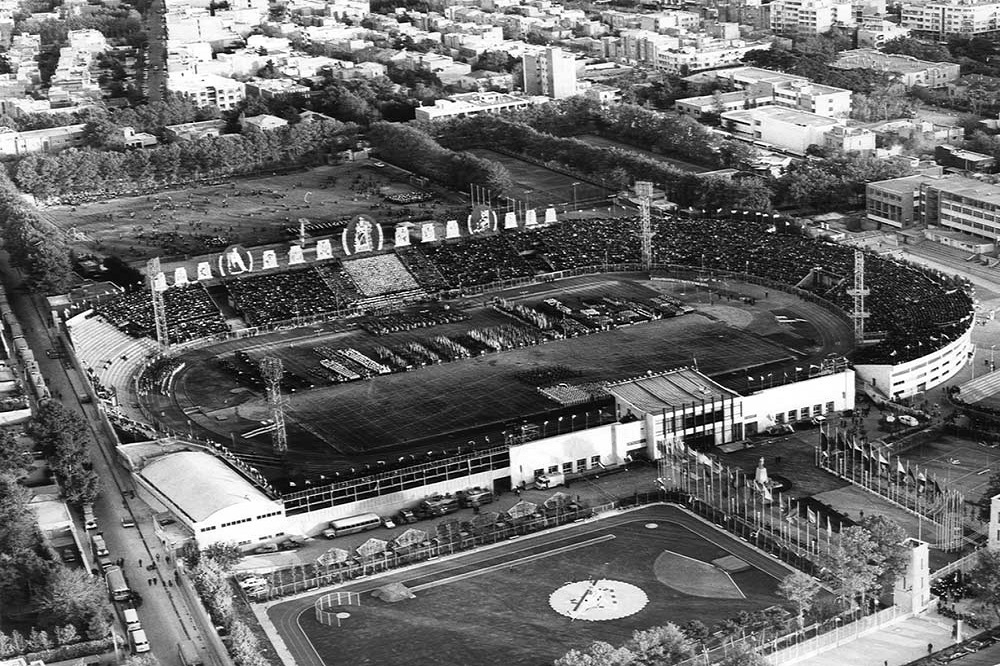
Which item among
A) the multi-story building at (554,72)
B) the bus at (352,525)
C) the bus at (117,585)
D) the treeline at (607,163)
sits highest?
the multi-story building at (554,72)

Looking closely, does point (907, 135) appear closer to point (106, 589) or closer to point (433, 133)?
point (433, 133)

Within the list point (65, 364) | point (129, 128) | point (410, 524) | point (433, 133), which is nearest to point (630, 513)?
point (410, 524)

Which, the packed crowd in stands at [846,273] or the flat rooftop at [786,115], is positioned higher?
the flat rooftop at [786,115]

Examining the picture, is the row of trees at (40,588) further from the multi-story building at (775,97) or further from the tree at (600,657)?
the multi-story building at (775,97)

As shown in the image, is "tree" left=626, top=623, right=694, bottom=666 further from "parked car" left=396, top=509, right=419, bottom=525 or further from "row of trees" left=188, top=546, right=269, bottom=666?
"parked car" left=396, top=509, right=419, bottom=525

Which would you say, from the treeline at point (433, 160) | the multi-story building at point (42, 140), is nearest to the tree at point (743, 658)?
the treeline at point (433, 160)

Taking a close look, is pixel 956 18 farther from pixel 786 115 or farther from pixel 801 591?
pixel 801 591

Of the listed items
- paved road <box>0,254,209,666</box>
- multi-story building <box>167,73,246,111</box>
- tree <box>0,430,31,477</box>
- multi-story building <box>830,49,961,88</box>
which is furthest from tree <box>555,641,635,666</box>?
multi-story building <box>167,73,246,111</box>
